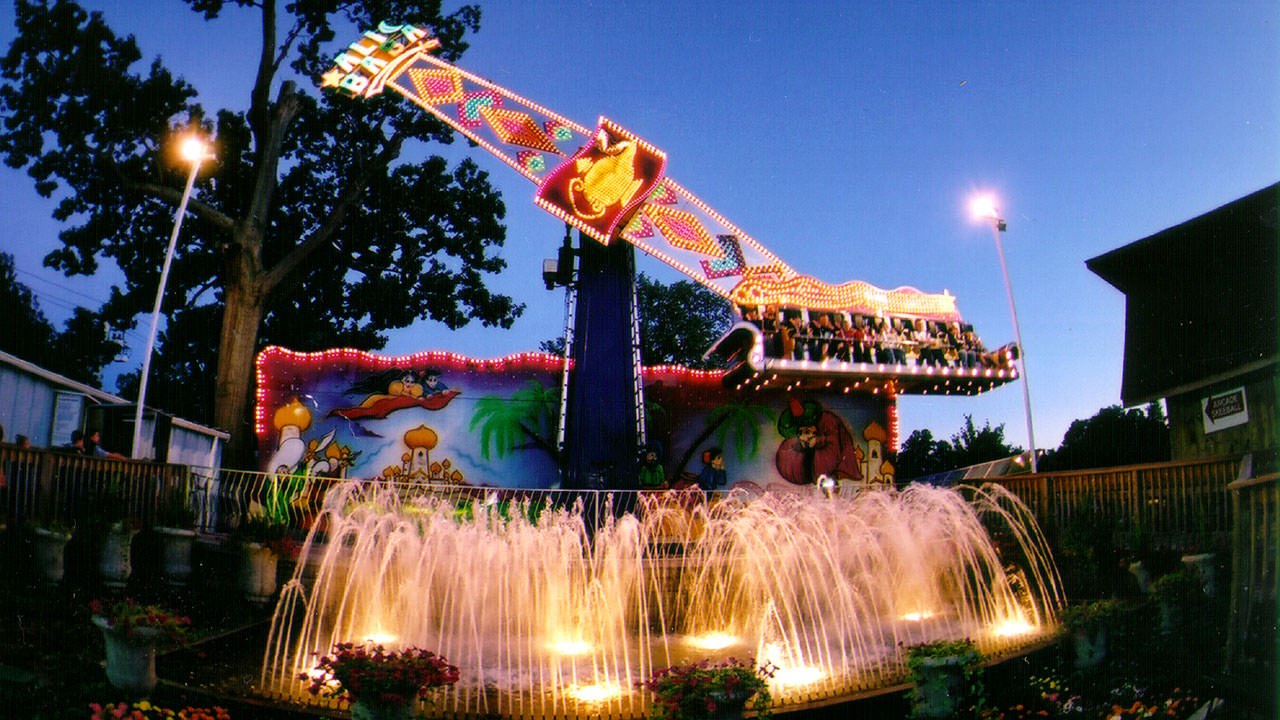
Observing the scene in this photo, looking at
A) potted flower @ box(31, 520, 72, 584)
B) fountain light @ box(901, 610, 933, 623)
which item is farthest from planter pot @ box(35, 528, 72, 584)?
fountain light @ box(901, 610, 933, 623)

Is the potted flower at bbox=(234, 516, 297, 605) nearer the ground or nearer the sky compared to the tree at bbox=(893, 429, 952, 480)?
nearer the ground

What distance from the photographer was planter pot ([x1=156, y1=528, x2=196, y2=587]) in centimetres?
1296

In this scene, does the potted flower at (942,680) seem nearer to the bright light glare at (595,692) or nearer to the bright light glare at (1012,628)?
the bright light glare at (595,692)

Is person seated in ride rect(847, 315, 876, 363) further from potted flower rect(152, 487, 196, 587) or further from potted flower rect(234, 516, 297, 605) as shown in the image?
potted flower rect(152, 487, 196, 587)

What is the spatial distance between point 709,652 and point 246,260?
2072 cm

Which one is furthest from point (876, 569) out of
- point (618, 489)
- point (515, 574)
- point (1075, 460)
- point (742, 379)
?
point (1075, 460)

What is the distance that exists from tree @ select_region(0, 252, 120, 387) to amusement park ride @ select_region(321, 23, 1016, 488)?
60.5 ft

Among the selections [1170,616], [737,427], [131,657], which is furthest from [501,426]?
[1170,616]

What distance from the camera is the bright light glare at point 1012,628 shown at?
39.3ft

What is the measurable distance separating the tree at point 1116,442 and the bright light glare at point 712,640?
2600 centimetres

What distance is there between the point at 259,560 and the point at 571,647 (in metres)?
4.65

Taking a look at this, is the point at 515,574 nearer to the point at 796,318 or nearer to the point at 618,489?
the point at 618,489

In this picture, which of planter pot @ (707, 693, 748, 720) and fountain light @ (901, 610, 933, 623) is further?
fountain light @ (901, 610, 933, 623)

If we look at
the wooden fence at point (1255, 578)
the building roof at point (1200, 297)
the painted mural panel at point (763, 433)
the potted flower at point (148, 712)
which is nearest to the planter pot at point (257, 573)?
the potted flower at point (148, 712)
